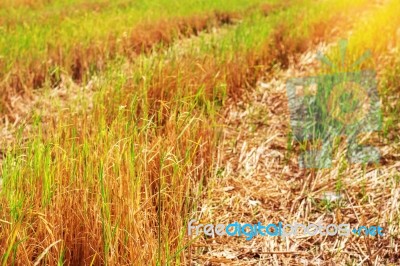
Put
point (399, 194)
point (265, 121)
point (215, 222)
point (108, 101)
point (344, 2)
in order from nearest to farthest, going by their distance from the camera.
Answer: point (215, 222) → point (399, 194) → point (108, 101) → point (265, 121) → point (344, 2)

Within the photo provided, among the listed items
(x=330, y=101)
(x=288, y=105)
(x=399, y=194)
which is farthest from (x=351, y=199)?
(x=288, y=105)

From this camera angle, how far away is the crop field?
1.45m

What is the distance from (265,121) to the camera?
3.05 metres

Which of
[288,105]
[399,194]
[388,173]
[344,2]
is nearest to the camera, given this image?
[399,194]

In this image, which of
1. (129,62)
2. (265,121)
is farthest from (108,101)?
(129,62)

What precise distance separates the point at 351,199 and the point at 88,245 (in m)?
1.21

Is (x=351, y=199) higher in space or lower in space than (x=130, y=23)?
lower

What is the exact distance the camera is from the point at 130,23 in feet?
18.5

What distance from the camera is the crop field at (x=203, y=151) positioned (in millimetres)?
1455

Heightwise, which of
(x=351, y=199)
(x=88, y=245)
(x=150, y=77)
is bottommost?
(x=351, y=199)

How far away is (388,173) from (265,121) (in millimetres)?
1009

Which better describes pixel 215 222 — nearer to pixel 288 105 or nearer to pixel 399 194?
pixel 399 194

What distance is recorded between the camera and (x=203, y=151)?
7.41ft

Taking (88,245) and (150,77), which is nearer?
(88,245)
